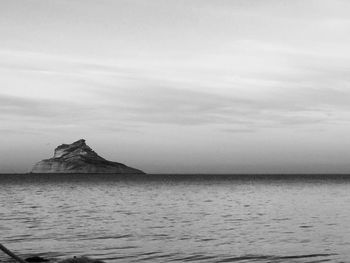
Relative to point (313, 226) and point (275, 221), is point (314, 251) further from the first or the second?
point (275, 221)

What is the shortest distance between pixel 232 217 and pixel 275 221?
6.25 m

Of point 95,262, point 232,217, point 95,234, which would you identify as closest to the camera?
point 95,262

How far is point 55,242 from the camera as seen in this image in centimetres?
3831

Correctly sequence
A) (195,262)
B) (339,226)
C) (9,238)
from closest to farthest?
(195,262) < (9,238) < (339,226)

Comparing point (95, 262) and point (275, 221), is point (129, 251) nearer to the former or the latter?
point (95, 262)

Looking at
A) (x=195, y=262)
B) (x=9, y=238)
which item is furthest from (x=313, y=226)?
(x=9, y=238)

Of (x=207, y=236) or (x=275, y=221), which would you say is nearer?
(x=207, y=236)

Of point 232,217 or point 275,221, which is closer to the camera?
point 275,221

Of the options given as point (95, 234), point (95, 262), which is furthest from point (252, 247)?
point (95, 262)

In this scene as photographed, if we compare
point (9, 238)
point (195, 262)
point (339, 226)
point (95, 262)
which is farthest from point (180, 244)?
point (339, 226)

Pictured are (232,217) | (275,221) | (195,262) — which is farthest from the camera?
(232,217)

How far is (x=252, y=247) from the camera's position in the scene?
118 feet

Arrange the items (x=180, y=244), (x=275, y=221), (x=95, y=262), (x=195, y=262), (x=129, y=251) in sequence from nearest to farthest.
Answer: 1. (x=95, y=262)
2. (x=195, y=262)
3. (x=129, y=251)
4. (x=180, y=244)
5. (x=275, y=221)

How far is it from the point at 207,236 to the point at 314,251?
32.1 ft
